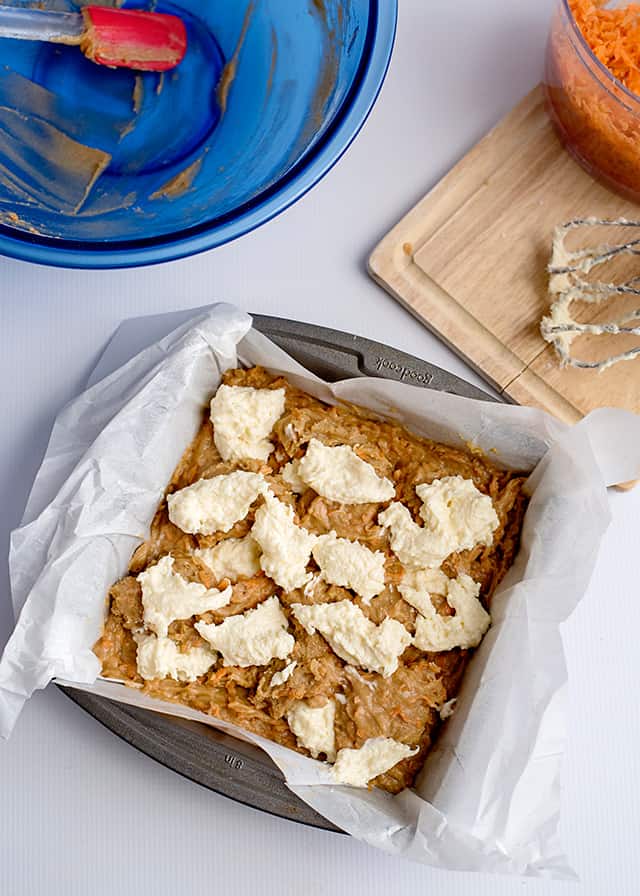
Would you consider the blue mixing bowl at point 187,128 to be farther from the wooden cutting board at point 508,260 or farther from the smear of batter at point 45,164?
the wooden cutting board at point 508,260

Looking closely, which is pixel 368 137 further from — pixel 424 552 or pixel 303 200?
pixel 424 552

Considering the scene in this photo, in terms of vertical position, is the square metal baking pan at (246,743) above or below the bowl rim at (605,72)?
below

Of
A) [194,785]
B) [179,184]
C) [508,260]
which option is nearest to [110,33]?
[179,184]

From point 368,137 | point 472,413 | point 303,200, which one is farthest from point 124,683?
point 368,137

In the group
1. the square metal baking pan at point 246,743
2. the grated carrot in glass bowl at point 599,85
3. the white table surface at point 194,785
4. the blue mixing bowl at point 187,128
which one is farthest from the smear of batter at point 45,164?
the grated carrot in glass bowl at point 599,85

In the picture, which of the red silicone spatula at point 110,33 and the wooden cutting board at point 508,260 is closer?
the red silicone spatula at point 110,33

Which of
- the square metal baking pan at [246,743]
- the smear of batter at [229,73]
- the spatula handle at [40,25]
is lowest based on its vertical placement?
the square metal baking pan at [246,743]

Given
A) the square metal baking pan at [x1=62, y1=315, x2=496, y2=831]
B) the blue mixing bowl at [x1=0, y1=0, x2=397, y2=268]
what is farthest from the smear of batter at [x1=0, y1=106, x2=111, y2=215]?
the square metal baking pan at [x1=62, y1=315, x2=496, y2=831]
